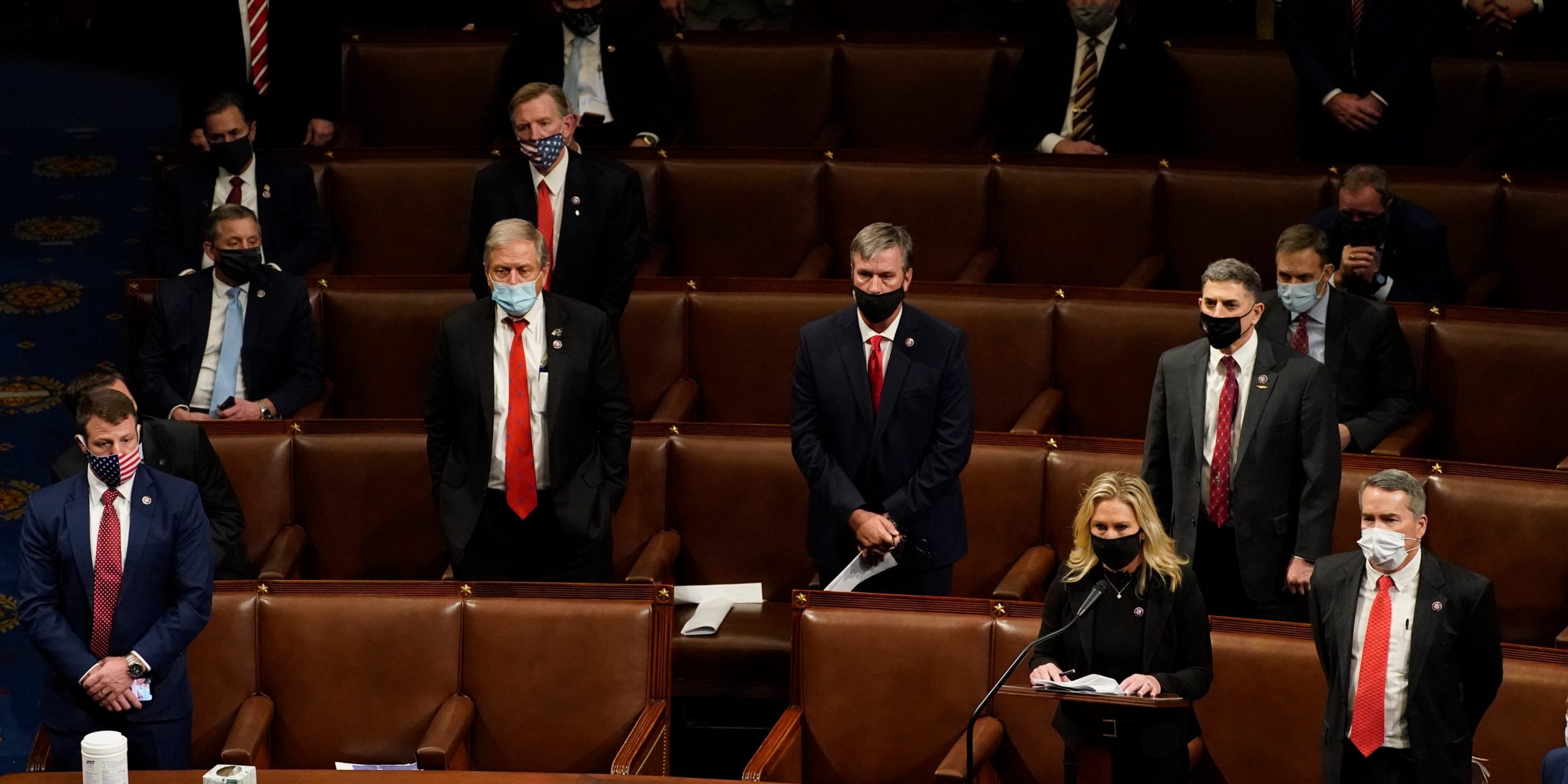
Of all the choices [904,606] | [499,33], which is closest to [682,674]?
[904,606]

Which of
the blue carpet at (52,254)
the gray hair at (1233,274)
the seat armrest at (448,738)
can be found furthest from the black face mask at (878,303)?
the blue carpet at (52,254)

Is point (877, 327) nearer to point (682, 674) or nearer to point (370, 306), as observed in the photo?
point (682, 674)

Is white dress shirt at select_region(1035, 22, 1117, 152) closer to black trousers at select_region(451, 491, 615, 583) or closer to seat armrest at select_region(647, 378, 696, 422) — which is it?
seat armrest at select_region(647, 378, 696, 422)

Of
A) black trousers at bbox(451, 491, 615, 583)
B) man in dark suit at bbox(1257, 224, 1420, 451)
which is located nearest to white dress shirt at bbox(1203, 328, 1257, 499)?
man in dark suit at bbox(1257, 224, 1420, 451)

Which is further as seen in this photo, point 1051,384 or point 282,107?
point 282,107

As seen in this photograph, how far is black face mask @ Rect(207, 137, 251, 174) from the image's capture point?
441cm

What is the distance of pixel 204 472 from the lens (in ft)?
11.6

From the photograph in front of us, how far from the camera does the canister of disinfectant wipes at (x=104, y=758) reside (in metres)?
2.68

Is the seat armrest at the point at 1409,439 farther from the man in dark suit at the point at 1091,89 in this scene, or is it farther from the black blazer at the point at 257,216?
the black blazer at the point at 257,216

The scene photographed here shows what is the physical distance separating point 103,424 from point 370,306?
1189mm

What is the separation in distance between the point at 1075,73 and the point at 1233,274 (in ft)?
4.94

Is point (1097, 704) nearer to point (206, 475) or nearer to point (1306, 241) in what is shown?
point (1306, 241)

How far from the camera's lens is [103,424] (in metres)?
3.08

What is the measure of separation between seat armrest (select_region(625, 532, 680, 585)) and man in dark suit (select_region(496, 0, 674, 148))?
122 centimetres
